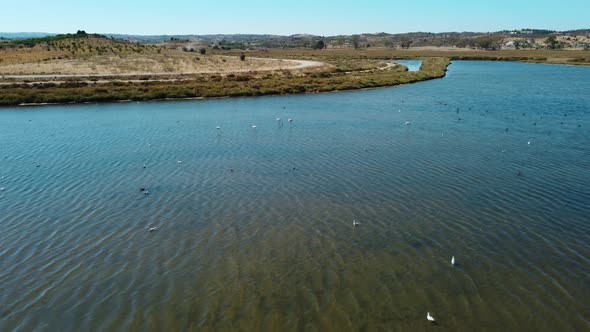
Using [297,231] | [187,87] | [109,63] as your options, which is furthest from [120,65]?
[297,231]

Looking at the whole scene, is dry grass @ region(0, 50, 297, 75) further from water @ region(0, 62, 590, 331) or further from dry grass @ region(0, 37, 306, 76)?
water @ region(0, 62, 590, 331)

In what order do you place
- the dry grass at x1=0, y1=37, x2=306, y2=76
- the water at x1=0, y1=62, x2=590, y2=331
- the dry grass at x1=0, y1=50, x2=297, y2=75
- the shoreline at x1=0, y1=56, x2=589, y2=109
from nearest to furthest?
the water at x1=0, y1=62, x2=590, y2=331, the shoreline at x1=0, y1=56, x2=589, y2=109, the dry grass at x1=0, y1=50, x2=297, y2=75, the dry grass at x1=0, y1=37, x2=306, y2=76

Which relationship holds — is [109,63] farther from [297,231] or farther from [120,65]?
[297,231]

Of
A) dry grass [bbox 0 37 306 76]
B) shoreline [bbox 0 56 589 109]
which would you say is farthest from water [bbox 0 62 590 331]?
dry grass [bbox 0 37 306 76]

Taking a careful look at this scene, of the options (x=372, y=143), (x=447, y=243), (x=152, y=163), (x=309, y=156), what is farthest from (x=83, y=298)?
(x=372, y=143)

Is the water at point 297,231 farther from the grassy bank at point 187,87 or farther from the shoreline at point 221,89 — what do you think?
the grassy bank at point 187,87

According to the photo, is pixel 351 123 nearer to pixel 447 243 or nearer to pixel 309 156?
pixel 309 156

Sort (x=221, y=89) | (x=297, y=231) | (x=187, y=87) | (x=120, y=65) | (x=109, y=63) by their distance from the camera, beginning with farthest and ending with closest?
(x=109, y=63) < (x=120, y=65) < (x=187, y=87) < (x=221, y=89) < (x=297, y=231)

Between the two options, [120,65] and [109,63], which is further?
[109,63]
